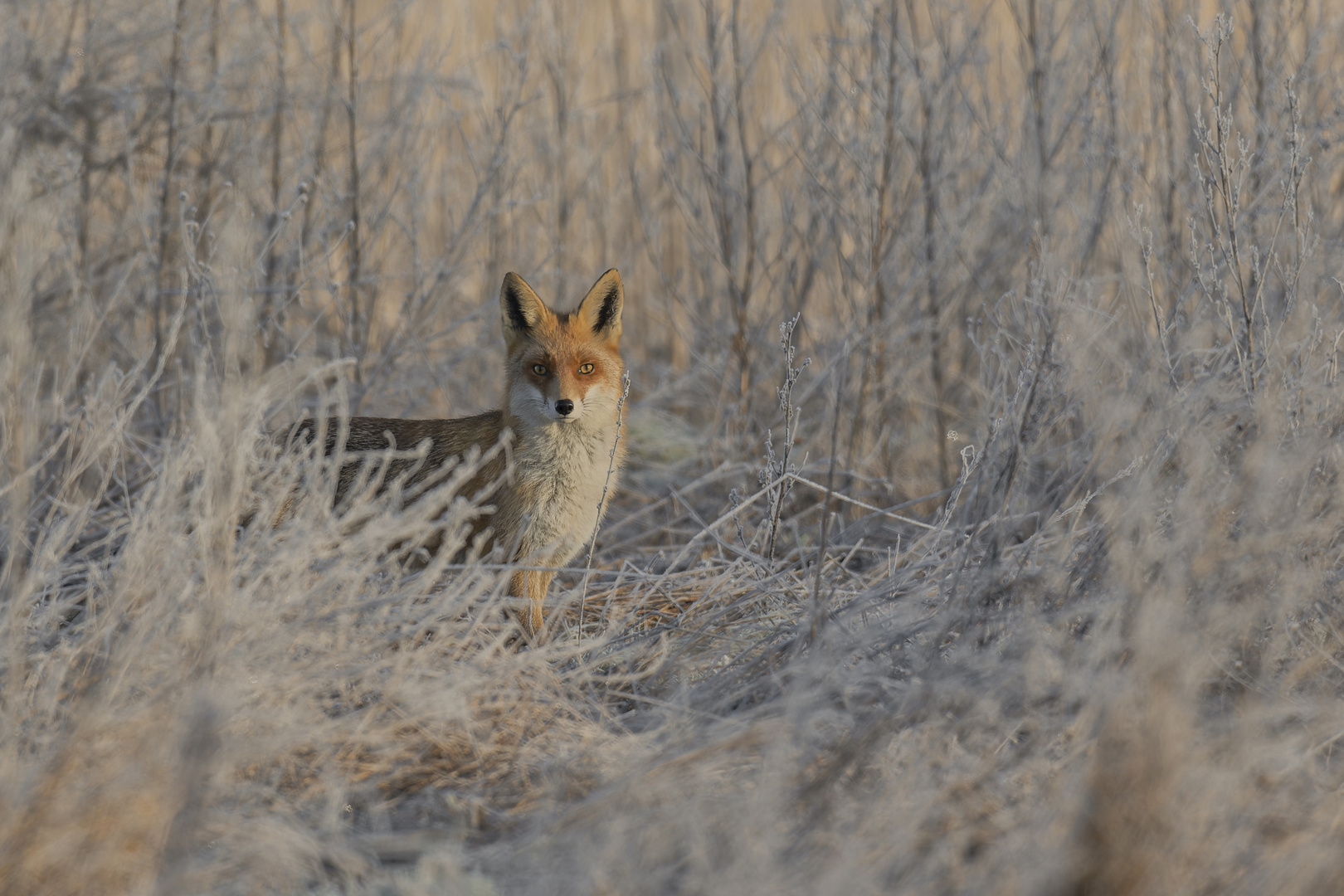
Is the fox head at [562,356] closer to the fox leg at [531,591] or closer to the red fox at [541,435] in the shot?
the red fox at [541,435]

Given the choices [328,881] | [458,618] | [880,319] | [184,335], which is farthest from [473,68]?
[328,881]

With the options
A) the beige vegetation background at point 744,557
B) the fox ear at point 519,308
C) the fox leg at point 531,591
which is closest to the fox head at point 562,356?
the fox ear at point 519,308

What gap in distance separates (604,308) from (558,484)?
91 centimetres

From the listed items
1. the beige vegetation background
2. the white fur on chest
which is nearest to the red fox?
the white fur on chest

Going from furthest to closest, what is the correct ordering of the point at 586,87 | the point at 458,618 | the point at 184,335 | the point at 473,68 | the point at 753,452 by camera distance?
the point at 586,87
the point at 473,68
the point at 753,452
the point at 184,335
the point at 458,618

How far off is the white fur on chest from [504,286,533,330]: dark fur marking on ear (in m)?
0.55

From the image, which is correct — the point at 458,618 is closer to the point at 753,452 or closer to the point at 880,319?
the point at 753,452

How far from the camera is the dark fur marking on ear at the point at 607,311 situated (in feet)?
16.7

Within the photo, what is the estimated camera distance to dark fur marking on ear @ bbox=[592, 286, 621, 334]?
5.08 metres

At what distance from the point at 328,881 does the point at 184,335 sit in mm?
4725

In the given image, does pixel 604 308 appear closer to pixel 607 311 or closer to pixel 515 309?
pixel 607 311

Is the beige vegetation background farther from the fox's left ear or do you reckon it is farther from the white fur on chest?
the fox's left ear

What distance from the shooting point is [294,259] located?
253 inches

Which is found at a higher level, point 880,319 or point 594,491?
point 880,319
